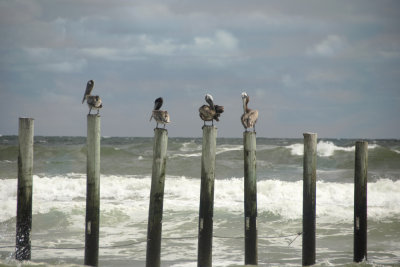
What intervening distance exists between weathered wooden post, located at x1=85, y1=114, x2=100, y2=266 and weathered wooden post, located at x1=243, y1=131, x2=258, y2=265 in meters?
2.18

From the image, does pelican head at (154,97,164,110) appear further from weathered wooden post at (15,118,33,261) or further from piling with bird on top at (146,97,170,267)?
weathered wooden post at (15,118,33,261)

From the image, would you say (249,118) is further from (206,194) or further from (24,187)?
(24,187)

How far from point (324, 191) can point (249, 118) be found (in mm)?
10396

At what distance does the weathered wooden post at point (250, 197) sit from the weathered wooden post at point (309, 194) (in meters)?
0.78

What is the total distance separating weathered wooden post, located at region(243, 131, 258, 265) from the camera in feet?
26.9

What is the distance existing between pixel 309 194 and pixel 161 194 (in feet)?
7.38

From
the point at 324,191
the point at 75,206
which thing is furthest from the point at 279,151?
the point at 75,206

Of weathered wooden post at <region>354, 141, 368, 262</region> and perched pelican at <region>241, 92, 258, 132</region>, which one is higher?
perched pelican at <region>241, 92, 258, 132</region>

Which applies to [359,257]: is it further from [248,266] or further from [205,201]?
[205,201]

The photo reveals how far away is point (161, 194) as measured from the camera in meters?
8.07

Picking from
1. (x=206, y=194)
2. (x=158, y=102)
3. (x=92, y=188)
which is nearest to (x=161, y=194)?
(x=206, y=194)

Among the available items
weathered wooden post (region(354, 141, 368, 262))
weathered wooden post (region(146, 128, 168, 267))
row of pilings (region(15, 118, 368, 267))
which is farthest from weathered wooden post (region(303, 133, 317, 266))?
weathered wooden post (region(146, 128, 168, 267))

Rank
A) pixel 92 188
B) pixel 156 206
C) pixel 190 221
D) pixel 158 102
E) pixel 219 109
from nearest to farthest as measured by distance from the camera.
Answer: pixel 92 188 → pixel 156 206 → pixel 219 109 → pixel 158 102 → pixel 190 221

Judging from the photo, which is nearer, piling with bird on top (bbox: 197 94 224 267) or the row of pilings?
the row of pilings
